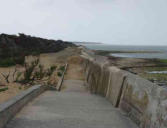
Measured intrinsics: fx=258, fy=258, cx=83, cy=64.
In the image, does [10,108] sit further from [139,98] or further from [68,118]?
[139,98]

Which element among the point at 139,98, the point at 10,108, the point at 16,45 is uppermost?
the point at 139,98

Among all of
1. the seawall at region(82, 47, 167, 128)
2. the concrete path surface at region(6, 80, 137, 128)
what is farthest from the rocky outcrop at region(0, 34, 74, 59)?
the concrete path surface at region(6, 80, 137, 128)

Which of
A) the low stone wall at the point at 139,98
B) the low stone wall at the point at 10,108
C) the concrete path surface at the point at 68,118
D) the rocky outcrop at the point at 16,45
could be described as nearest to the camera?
the low stone wall at the point at 139,98

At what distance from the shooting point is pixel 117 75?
7.09 meters

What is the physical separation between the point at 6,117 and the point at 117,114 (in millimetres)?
2400

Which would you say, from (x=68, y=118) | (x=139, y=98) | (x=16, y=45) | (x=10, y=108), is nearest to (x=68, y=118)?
(x=68, y=118)

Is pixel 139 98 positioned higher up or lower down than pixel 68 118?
higher up

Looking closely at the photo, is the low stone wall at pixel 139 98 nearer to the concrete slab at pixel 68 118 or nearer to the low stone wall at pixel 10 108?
the concrete slab at pixel 68 118

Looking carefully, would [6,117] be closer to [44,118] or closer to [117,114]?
[44,118]

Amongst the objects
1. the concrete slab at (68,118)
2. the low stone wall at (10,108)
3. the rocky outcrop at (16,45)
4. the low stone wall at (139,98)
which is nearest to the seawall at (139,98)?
the low stone wall at (139,98)

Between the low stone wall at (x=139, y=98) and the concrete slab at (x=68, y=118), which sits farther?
the concrete slab at (x=68, y=118)

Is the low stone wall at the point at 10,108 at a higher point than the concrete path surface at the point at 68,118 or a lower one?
higher

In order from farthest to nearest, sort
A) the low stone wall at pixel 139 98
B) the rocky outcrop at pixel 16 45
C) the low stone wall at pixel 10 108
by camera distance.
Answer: the rocky outcrop at pixel 16 45 < the low stone wall at pixel 10 108 < the low stone wall at pixel 139 98

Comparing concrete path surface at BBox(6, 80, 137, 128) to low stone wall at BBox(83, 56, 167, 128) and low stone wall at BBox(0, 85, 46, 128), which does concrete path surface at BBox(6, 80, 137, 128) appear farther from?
low stone wall at BBox(83, 56, 167, 128)
